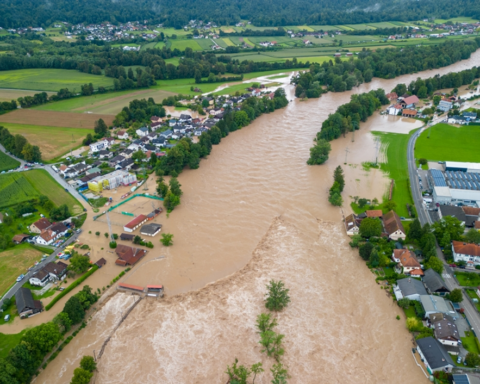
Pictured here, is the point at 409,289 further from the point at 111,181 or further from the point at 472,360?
the point at 111,181

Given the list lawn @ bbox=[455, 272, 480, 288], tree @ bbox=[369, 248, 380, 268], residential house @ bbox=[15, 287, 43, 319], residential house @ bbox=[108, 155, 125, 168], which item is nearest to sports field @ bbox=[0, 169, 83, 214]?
residential house @ bbox=[108, 155, 125, 168]

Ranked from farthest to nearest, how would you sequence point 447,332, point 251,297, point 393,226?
point 393,226, point 251,297, point 447,332

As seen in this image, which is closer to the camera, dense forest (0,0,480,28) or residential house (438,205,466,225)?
residential house (438,205,466,225)

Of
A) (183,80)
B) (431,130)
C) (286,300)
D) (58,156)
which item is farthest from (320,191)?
(183,80)

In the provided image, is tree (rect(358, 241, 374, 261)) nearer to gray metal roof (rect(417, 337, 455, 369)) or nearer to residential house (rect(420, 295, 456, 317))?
residential house (rect(420, 295, 456, 317))

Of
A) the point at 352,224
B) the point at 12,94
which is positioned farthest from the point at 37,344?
the point at 12,94

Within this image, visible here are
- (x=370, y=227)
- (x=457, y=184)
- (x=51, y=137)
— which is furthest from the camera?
(x=51, y=137)

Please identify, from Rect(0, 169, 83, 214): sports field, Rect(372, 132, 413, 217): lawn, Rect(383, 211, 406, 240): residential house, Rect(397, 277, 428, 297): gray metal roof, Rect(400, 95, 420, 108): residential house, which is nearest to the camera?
Rect(397, 277, 428, 297): gray metal roof

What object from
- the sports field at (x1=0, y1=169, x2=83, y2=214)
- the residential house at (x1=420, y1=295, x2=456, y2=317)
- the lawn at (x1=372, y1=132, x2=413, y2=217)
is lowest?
the sports field at (x1=0, y1=169, x2=83, y2=214)

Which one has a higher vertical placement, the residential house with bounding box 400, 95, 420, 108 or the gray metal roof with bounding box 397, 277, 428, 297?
the residential house with bounding box 400, 95, 420, 108
